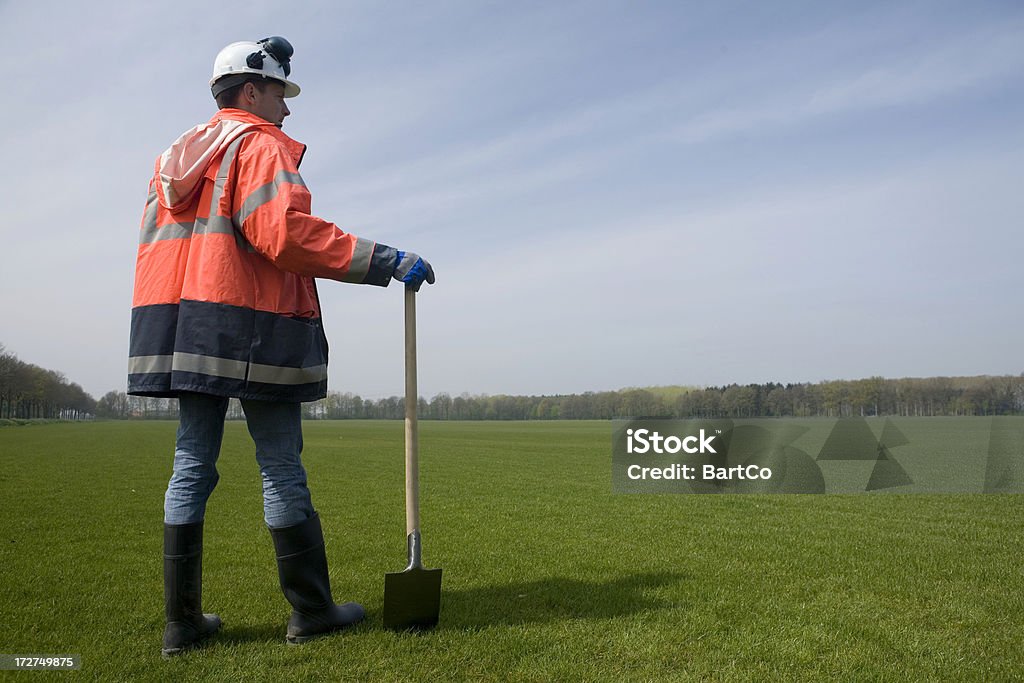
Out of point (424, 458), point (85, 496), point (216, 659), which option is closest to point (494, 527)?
point (216, 659)

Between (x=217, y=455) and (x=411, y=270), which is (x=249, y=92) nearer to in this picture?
(x=411, y=270)

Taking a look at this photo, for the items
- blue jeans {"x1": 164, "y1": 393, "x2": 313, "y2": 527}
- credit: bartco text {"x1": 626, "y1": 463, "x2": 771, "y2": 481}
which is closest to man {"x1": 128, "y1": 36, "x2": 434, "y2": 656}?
blue jeans {"x1": 164, "y1": 393, "x2": 313, "y2": 527}

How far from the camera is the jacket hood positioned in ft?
11.5

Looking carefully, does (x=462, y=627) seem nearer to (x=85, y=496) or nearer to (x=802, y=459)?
(x=85, y=496)

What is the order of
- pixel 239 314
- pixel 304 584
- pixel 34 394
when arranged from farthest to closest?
pixel 34 394, pixel 304 584, pixel 239 314

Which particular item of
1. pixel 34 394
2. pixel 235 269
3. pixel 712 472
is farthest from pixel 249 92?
pixel 34 394

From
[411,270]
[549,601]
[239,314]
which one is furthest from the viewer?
[549,601]

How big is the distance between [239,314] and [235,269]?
217 mm

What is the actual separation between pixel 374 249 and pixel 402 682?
Result: 1.94 meters

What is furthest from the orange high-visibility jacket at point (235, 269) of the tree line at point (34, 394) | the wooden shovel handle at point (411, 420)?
the tree line at point (34, 394)

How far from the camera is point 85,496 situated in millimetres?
10000

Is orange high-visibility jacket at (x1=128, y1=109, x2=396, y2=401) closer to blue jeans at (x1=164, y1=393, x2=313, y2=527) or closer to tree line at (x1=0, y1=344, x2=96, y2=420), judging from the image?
blue jeans at (x1=164, y1=393, x2=313, y2=527)

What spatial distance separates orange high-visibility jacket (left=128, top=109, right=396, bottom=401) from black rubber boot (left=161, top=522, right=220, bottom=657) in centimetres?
70

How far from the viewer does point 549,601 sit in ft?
14.0
